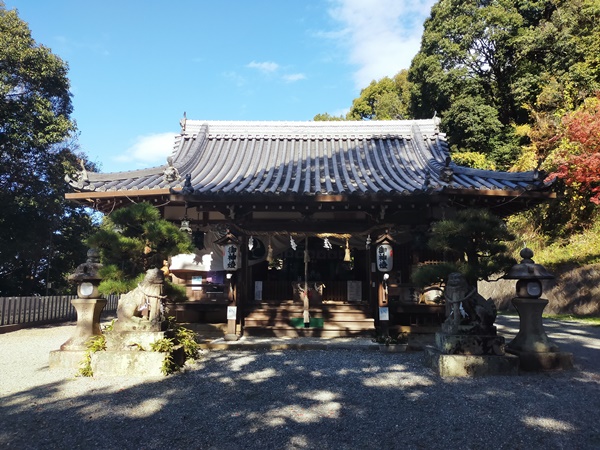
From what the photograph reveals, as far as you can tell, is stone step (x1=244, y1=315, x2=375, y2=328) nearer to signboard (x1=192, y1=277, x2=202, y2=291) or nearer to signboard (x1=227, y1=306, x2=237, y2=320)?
signboard (x1=227, y1=306, x2=237, y2=320)

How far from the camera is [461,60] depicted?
2648cm

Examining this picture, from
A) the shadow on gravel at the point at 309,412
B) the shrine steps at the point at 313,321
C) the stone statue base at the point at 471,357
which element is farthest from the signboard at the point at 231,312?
the stone statue base at the point at 471,357

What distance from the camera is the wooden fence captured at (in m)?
12.9

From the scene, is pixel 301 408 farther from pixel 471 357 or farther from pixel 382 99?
pixel 382 99

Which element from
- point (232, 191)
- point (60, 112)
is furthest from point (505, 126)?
point (60, 112)

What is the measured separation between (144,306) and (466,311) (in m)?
5.47

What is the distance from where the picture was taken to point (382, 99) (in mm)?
37375

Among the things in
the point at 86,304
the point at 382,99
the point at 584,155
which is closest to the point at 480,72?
the point at 382,99

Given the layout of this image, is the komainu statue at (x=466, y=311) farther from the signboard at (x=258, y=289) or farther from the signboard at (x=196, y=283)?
the signboard at (x=196, y=283)

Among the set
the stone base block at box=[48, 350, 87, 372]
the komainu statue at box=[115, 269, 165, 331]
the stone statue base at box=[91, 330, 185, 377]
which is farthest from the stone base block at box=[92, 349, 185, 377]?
the stone base block at box=[48, 350, 87, 372]

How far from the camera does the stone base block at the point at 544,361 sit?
6.43 metres

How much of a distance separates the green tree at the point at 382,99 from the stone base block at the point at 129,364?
109 ft

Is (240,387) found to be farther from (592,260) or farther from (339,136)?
(592,260)

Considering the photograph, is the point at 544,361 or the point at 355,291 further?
the point at 355,291
